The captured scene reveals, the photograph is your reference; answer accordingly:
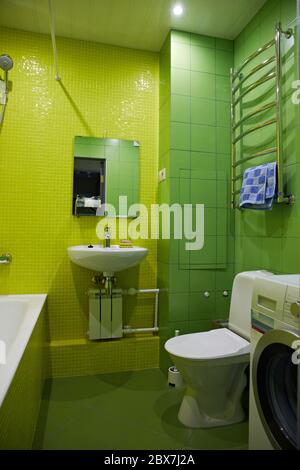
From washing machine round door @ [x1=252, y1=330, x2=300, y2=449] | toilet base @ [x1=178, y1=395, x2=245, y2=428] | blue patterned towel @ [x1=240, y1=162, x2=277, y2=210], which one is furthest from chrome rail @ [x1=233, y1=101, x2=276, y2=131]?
toilet base @ [x1=178, y1=395, x2=245, y2=428]

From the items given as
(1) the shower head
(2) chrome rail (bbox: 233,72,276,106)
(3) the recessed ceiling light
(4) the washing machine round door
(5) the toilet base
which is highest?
(3) the recessed ceiling light

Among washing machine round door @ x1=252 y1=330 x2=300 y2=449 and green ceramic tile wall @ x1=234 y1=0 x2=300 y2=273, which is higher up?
green ceramic tile wall @ x1=234 y1=0 x2=300 y2=273

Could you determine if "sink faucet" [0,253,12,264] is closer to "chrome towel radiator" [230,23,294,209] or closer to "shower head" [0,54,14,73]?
"shower head" [0,54,14,73]

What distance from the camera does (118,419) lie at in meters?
1.69

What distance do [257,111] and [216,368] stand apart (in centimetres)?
157

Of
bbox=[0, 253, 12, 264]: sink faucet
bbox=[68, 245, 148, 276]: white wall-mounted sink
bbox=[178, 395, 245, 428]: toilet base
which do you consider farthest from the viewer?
bbox=[0, 253, 12, 264]: sink faucet

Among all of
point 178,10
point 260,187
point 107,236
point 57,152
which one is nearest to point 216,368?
point 260,187

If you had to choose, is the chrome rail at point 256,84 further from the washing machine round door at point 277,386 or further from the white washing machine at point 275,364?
the washing machine round door at point 277,386

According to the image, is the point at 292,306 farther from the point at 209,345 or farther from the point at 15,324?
the point at 15,324

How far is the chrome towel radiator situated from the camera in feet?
5.54

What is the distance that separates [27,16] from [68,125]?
0.77m

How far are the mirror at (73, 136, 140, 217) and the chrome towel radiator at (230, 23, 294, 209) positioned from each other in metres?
0.79

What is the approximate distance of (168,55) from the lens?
2264 millimetres

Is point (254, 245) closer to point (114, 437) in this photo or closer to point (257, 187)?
point (257, 187)
